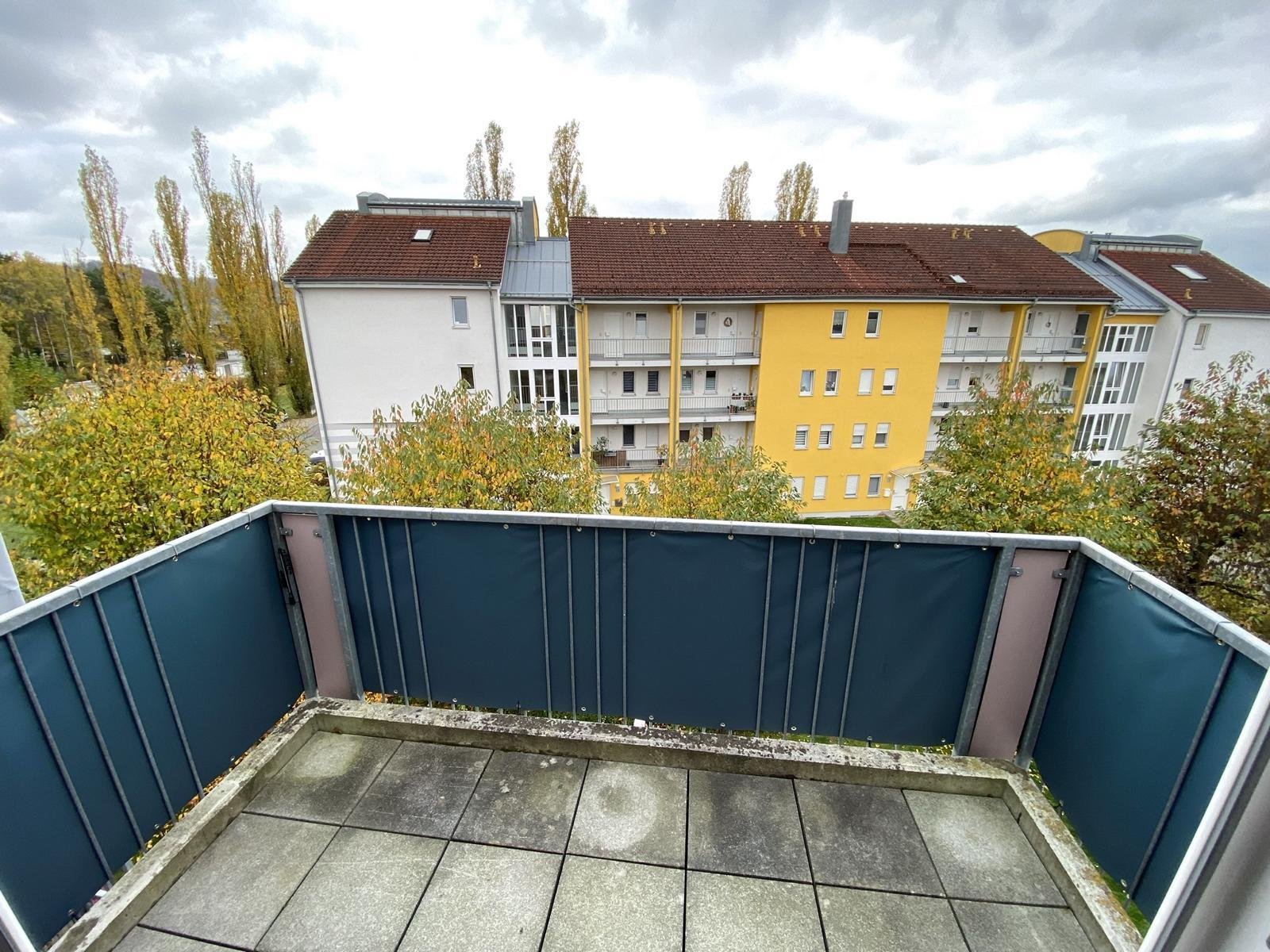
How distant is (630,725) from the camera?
3162 millimetres

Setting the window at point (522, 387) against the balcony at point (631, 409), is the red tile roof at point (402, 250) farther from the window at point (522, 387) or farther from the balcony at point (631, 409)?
the balcony at point (631, 409)

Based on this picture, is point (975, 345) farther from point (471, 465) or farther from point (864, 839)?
point (864, 839)

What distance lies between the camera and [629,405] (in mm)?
23938

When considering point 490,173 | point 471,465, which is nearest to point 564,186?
point 490,173

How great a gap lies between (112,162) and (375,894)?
44.3 m

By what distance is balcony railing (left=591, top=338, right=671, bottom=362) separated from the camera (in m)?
22.8

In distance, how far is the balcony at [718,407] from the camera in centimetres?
2370

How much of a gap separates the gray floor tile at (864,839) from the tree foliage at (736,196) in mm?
37238

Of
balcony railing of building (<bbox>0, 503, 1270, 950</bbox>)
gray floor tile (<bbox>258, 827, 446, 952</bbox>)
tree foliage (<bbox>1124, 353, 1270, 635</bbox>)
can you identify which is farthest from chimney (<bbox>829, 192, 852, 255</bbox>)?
gray floor tile (<bbox>258, 827, 446, 952</bbox>)

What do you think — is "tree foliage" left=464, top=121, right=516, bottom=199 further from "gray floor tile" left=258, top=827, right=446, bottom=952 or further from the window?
"gray floor tile" left=258, top=827, right=446, bottom=952

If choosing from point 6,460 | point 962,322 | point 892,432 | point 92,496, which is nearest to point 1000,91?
point 92,496

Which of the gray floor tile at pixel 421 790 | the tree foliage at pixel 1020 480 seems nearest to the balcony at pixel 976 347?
the tree foliage at pixel 1020 480

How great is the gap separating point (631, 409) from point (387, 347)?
10109 millimetres

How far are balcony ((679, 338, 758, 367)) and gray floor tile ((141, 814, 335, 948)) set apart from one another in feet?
71.7
